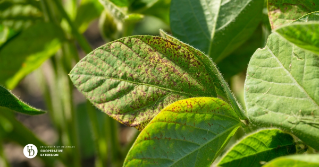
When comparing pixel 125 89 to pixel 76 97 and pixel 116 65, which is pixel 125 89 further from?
pixel 76 97

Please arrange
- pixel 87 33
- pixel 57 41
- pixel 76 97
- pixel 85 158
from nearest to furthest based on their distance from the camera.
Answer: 1. pixel 57 41
2. pixel 85 158
3. pixel 76 97
4. pixel 87 33

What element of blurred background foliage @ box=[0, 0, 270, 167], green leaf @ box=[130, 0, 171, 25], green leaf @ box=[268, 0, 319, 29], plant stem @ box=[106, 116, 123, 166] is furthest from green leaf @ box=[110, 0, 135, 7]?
plant stem @ box=[106, 116, 123, 166]

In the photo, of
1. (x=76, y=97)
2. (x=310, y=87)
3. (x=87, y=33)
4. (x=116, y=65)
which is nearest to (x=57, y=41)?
(x=116, y=65)

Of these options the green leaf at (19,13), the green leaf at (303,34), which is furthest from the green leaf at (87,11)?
the green leaf at (303,34)

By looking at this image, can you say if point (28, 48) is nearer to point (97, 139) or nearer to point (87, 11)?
point (87, 11)

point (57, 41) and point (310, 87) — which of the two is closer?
point (310, 87)

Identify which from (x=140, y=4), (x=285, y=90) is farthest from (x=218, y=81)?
(x=140, y=4)
